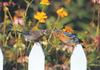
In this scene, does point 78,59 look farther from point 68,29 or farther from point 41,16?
point 41,16

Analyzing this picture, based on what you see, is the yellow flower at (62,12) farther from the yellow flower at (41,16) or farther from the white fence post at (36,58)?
the white fence post at (36,58)

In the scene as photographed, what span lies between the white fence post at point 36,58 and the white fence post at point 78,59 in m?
0.17

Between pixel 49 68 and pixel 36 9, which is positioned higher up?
pixel 36 9

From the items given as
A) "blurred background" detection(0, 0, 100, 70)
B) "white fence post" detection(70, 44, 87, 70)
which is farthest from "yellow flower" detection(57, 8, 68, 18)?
"white fence post" detection(70, 44, 87, 70)

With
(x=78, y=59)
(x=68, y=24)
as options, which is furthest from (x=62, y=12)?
(x=78, y=59)

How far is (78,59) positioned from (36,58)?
240 mm

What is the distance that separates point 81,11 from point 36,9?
0.26 m

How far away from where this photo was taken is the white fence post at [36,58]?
311 centimetres

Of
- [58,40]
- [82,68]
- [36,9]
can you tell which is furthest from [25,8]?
[82,68]

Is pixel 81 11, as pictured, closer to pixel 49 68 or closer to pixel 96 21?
pixel 96 21

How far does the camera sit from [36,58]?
3.12m

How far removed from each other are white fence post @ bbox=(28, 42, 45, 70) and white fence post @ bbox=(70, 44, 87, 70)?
0.57 feet

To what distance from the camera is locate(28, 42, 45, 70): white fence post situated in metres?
3.11

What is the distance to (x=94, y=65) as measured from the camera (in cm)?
317
